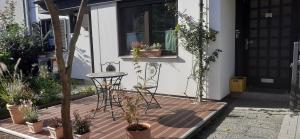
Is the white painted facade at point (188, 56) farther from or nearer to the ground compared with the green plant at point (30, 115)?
farther from the ground

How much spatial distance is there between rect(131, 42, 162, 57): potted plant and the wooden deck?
1.16m

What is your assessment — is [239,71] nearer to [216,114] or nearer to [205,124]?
[216,114]

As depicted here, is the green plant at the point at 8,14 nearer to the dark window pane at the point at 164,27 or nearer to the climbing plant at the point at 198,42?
the dark window pane at the point at 164,27

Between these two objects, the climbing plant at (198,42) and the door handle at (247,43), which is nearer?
the climbing plant at (198,42)

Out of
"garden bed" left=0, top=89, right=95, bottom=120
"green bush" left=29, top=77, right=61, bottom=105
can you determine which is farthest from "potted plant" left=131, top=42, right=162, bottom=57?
"green bush" left=29, top=77, right=61, bottom=105

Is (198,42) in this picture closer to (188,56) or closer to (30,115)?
(188,56)

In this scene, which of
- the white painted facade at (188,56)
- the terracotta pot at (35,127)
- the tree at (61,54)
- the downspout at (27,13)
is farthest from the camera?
the downspout at (27,13)

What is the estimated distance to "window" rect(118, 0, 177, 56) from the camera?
7039 millimetres

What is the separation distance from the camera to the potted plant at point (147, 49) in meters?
7.08

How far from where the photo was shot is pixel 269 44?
6.81m

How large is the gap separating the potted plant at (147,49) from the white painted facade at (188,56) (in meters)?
0.16

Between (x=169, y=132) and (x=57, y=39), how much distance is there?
2.33 metres

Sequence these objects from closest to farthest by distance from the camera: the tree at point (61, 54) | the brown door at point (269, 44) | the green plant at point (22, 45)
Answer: the tree at point (61, 54), the brown door at point (269, 44), the green plant at point (22, 45)

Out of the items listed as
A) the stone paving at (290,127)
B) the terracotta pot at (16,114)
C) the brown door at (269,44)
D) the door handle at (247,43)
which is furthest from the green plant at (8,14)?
the stone paving at (290,127)
